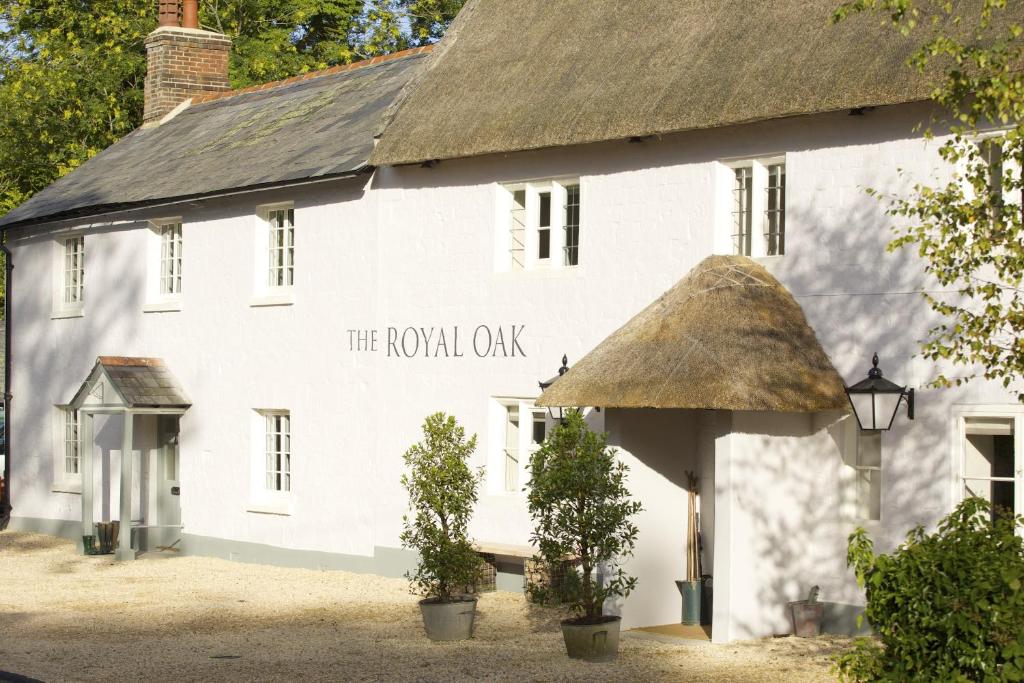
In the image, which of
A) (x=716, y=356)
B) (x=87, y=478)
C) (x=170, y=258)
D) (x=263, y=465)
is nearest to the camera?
(x=716, y=356)

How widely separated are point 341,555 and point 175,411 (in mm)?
4084

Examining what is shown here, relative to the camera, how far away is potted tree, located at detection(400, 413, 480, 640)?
44.7 ft

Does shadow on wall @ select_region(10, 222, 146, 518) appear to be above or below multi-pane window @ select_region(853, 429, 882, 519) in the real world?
above

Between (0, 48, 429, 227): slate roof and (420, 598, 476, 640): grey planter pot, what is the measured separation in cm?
641

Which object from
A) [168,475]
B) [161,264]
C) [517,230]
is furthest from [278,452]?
[517,230]

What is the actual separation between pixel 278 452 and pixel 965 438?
33.7 feet

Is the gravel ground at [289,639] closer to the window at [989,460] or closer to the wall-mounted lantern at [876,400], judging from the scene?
the window at [989,460]

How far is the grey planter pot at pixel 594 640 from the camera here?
12.7 metres

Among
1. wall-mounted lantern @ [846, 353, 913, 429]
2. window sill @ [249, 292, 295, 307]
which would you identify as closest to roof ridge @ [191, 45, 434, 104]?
window sill @ [249, 292, 295, 307]

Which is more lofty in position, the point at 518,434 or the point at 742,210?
the point at 742,210

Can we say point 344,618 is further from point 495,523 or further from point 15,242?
point 15,242

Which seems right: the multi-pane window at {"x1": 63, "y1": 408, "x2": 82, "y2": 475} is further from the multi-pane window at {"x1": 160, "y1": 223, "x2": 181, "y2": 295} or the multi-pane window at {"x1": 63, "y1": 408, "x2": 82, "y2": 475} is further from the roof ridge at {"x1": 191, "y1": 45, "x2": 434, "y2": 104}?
the roof ridge at {"x1": 191, "y1": 45, "x2": 434, "y2": 104}

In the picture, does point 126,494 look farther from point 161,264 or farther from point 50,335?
point 50,335

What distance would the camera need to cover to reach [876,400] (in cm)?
1282
